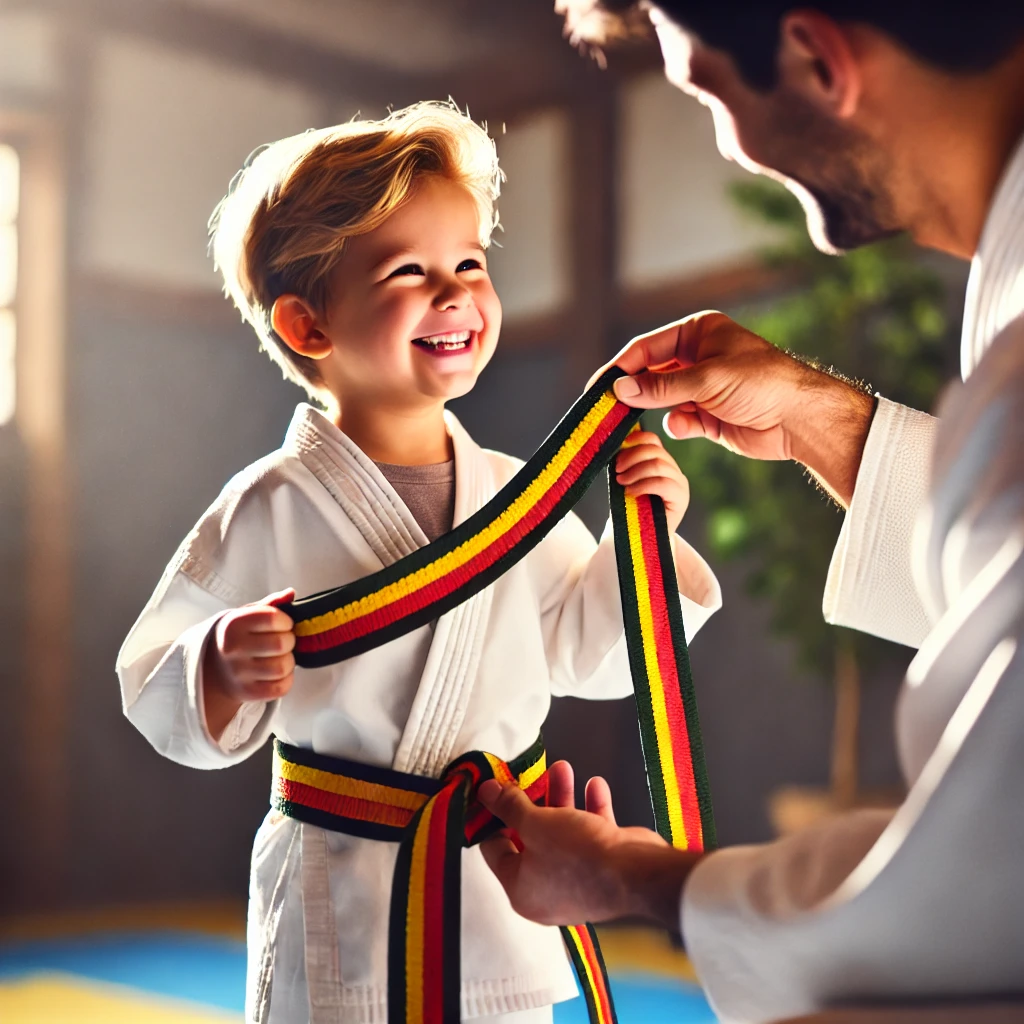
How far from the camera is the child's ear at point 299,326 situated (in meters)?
0.81

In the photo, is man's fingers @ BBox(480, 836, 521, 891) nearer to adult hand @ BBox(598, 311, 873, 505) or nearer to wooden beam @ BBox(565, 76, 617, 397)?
adult hand @ BBox(598, 311, 873, 505)

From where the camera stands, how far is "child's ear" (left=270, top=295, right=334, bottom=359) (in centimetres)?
81

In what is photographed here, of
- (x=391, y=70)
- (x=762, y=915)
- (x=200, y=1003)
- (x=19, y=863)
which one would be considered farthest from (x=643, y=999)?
(x=391, y=70)

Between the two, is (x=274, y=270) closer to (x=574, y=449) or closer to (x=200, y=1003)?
(x=574, y=449)

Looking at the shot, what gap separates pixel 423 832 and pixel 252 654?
14 cm

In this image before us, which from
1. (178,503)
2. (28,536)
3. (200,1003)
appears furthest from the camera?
(28,536)

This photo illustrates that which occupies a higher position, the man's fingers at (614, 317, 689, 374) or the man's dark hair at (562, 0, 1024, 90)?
the man's fingers at (614, 317, 689, 374)

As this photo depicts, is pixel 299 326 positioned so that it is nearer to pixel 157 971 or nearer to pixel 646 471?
pixel 646 471

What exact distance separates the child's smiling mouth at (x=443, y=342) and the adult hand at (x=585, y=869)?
0.31 m

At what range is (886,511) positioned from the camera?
774 mm

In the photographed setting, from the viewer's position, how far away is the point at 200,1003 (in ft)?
6.05

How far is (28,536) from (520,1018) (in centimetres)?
174

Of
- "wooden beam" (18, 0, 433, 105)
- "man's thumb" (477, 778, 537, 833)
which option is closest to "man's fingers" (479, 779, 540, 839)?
"man's thumb" (477, 778, 537, 833)

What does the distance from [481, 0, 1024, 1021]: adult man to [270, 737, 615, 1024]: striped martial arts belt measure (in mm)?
27
